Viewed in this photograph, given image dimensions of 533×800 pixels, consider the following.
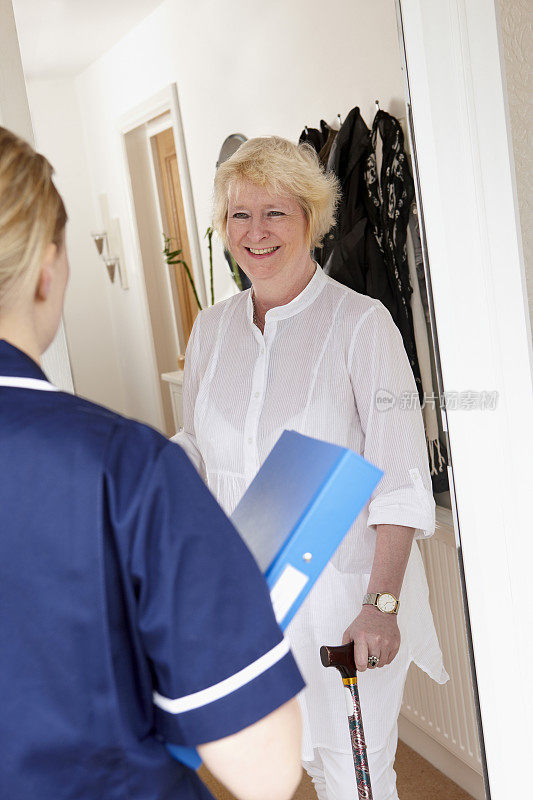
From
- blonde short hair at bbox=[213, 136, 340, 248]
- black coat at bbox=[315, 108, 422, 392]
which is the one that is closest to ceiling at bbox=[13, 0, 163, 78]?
black coat at bbox=[315, 108, 422, 392]

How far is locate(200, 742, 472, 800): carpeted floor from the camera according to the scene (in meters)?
1.58

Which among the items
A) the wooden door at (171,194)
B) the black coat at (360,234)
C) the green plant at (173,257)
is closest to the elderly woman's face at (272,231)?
the black coat at (360,234)

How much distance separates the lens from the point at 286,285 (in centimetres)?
115

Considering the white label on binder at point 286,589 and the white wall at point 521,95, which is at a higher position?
the white wall at point 521,95

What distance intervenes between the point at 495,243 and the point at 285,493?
0.49m

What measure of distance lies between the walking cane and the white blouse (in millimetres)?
80

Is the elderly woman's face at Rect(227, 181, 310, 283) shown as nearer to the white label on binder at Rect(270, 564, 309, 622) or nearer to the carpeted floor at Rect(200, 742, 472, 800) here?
the white label on binder at Rect(270, 564, 309, 622)

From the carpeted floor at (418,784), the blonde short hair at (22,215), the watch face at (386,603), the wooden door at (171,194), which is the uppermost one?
the wooden door at (171,194)

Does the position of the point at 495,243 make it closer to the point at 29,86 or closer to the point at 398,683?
the point at 398,683

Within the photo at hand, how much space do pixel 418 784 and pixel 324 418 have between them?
0.98 metres

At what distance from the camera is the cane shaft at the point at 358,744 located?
3.24 feet

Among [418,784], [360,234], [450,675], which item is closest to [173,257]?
[360,234]

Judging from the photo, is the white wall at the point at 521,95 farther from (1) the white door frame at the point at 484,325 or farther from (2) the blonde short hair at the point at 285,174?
(2) the blonde short hair at the point at 285,174

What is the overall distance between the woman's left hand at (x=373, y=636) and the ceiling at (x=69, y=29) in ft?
6.26
